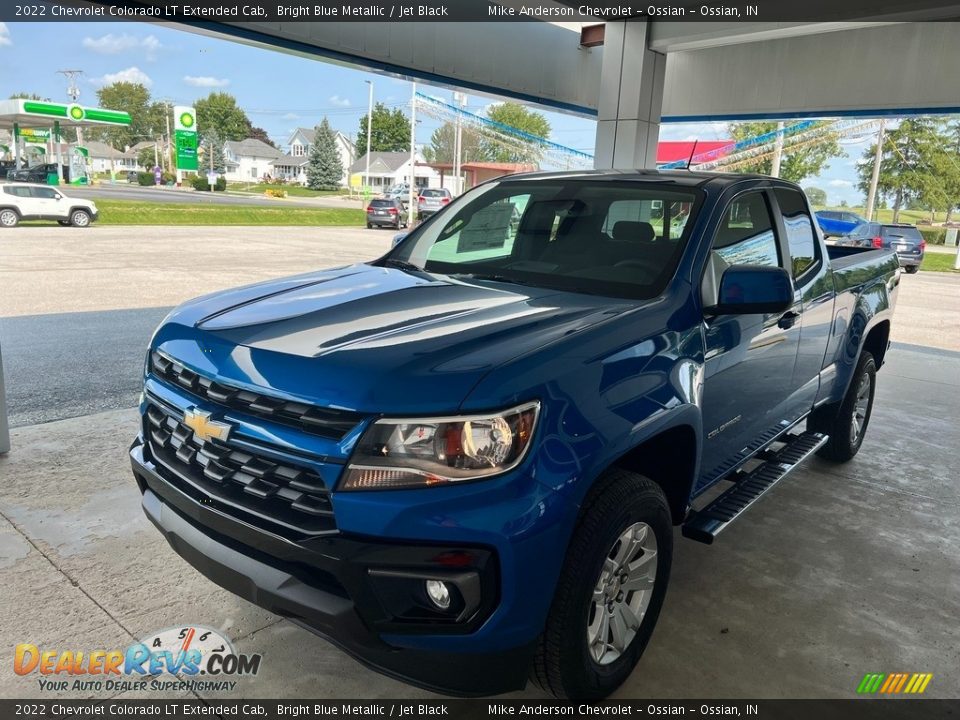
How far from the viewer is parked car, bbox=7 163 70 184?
3034cm

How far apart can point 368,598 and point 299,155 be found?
98.5 metres

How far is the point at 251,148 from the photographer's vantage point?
83625 mm

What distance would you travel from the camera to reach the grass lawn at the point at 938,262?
85.1 feet

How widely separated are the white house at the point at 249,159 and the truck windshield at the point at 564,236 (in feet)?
256

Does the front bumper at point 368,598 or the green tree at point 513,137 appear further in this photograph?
the green tree at point 513,137

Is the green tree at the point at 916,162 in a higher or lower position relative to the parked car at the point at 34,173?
higher

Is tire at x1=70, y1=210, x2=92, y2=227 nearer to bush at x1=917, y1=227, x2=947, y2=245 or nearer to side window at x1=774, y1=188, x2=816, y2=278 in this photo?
side window at x1=774, y1=188, x2=816, y2=278

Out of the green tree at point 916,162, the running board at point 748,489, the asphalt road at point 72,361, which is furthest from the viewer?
the green tree at point 916,162

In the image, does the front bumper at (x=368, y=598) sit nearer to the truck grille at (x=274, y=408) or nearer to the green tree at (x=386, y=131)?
the truck grille at (x=274, y=408)

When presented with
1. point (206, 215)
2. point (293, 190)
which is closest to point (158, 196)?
point (206, 215)

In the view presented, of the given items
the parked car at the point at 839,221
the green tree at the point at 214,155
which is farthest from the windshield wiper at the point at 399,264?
the green tree at the point at 214,155

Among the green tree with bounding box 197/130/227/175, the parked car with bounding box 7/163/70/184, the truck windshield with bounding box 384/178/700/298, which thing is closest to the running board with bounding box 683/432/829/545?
the truck windshield with bounding box 384/178/700/298

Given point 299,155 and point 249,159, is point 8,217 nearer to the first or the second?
point 249,159

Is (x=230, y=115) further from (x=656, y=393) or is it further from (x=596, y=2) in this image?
(x=656, y=393)
